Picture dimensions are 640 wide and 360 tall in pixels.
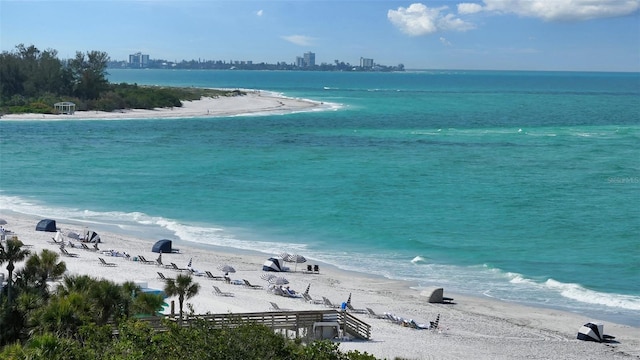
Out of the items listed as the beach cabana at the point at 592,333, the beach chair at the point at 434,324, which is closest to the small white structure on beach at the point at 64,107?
the beach chair at the point at 434,324

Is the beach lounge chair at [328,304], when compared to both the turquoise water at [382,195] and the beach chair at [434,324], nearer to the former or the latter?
the beach chair at [434,324]

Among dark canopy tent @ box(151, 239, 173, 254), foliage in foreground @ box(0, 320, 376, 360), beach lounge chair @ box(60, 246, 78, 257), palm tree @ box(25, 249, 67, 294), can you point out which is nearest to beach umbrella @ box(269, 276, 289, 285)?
dark canopy tent @ box(151, 239, 173, 254)

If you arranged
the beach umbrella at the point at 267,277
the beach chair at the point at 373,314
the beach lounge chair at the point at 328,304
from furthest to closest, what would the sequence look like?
1. the beach umbrella at the point at 267,277
2. the beach lounge chair at the point at 328,304
3. the beach chair at the point at 373,314

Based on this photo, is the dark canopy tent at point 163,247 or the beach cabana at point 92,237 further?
the beach cabana at point 92,237

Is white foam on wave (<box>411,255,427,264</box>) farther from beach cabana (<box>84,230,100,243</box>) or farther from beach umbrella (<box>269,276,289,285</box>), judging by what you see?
beach cabana (<box>84,230,100,243</box>)

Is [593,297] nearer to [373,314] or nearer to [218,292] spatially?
[373,314]

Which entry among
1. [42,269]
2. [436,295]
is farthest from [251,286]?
[42,269]
